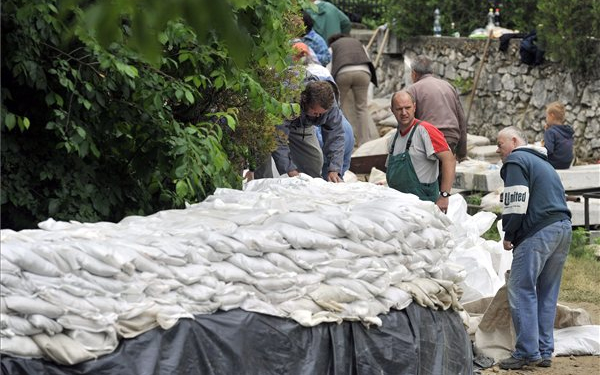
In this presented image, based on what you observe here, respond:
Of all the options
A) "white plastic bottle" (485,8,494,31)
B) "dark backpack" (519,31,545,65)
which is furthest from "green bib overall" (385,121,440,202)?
"white plastic bottle" (485,8,494,31)

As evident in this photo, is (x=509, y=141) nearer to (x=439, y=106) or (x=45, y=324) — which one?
(x=439, y=106)

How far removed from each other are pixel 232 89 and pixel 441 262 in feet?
5.71

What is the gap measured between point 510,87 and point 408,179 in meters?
9.65

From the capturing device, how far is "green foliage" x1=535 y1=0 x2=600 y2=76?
1666cm

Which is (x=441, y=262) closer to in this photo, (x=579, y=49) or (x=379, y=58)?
(x=579, y=49)

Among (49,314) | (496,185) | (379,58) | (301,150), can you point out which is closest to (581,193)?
(496,185)

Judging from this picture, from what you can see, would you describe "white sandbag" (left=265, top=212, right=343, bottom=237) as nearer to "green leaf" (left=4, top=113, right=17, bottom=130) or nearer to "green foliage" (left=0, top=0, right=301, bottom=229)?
"green foliage" (left=0, top=0, right=301, bottom=229)

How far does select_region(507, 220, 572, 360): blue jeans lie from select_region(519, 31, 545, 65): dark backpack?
959 centimetres

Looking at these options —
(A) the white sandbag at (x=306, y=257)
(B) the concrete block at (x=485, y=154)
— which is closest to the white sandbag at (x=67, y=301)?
(A) the white sandbag at (x=306, y=257)

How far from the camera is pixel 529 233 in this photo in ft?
27.1

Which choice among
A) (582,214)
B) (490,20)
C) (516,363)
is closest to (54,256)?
(516,363)

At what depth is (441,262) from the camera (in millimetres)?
6621

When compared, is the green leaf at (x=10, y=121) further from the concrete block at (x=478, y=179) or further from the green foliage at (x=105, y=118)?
the concrete block at (x=478, y=179)

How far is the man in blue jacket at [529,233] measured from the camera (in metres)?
8.20
